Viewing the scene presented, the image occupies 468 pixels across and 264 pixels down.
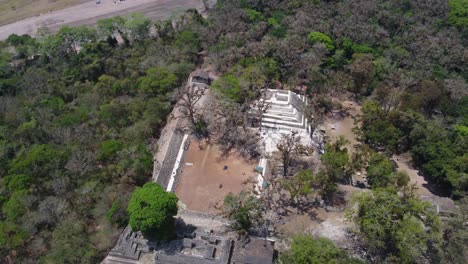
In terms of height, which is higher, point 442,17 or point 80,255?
point 442,17

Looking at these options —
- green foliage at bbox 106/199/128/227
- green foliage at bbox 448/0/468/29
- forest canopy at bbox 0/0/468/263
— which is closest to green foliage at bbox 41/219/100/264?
forest canopy at bbox 0/0/468/263

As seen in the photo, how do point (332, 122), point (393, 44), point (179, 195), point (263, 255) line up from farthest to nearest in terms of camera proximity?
point (393, 44)
point (332, 122)
point (179, 195)
point (263, 255)

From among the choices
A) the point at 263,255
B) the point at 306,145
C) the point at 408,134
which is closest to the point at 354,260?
the point at 263,255

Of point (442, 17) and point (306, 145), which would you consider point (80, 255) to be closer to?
point (306, 145)

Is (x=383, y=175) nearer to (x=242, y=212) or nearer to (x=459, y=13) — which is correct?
(x=242, y=212)

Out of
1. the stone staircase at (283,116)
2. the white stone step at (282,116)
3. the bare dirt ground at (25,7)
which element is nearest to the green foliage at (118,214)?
the stone staircase at (283,116)

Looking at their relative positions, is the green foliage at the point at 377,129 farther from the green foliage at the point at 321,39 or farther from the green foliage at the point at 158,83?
the green foliage at the point at 158,83
